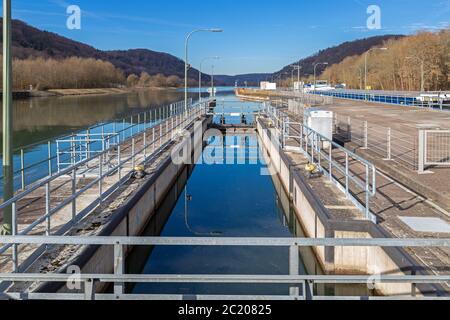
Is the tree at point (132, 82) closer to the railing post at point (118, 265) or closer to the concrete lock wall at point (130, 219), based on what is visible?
the concrete lock wall at point (130, 219)

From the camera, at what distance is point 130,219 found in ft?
34.9

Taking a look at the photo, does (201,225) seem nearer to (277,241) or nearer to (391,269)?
(391,269)

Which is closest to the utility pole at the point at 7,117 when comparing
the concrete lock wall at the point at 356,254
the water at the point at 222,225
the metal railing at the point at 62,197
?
the metal railing at the point at 62,197

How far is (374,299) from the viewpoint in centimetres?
473

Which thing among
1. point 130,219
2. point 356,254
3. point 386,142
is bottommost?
point 356,254

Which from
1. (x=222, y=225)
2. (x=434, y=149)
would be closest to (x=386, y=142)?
(x=434, y=149)

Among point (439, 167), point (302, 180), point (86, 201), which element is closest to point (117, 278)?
point (86, 201)

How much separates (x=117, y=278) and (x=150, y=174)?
30.7 feet

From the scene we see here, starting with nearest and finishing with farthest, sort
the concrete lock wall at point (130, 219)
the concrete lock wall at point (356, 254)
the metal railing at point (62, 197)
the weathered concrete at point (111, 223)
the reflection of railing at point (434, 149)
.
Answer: the metal railing at point (62, 197)
the weathered concrete at point (111, 223)
the concrete lock wall at point (356, 254)
the concrete lock wall at point (130, 219)
the reflection of railing at point (434, 149)

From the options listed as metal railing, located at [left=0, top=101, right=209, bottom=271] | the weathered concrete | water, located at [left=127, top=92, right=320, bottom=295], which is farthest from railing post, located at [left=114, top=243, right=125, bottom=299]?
water, located at [left=127, top=92, right=320, bottom=295]

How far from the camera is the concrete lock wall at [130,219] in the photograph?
279 inches

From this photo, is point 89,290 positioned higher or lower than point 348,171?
lower

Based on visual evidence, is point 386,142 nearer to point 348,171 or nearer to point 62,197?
point 348,171

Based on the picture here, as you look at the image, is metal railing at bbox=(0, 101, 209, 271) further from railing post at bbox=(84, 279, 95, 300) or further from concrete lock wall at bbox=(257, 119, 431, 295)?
concrete lock wall at bbox=(257, 119, 431, 295)
